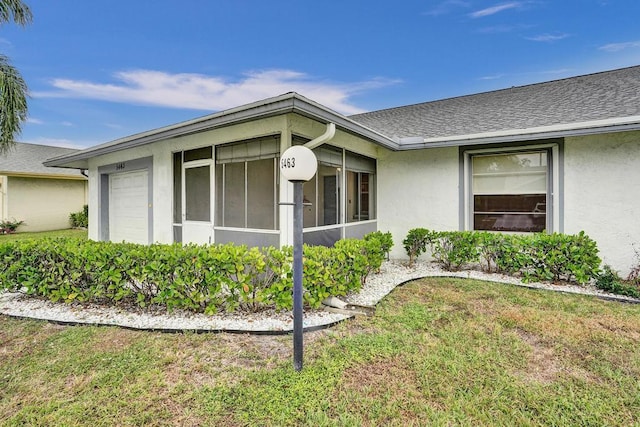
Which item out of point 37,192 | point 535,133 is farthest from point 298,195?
point 37,192

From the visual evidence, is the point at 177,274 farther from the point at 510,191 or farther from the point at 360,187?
the point at 510,191

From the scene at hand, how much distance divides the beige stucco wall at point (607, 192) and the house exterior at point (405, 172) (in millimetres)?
18

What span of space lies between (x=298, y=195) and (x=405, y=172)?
5165 mm

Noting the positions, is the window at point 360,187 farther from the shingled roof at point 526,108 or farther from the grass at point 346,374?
the grass at point 346,374

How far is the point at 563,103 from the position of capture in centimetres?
658

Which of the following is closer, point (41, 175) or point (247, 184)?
point (247, 184)

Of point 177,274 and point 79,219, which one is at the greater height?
point 79,219

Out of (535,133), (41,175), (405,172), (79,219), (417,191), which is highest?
(41,175)

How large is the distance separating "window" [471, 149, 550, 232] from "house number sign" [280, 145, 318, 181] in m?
5.31

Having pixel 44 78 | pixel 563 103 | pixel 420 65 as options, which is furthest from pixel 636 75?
pixel 44 78

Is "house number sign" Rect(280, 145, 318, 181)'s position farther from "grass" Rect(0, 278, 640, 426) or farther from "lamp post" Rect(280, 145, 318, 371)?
"grass" Rect(0, 278, 640, 426)

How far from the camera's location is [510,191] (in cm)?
629

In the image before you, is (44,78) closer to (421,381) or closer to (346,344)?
(346,344)

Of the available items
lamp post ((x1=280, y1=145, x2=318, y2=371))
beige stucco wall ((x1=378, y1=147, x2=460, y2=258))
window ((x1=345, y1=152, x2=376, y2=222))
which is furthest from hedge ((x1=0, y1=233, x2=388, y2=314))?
beige stucco wall ((x1=378, y1=147, x2=460, y2=258))
